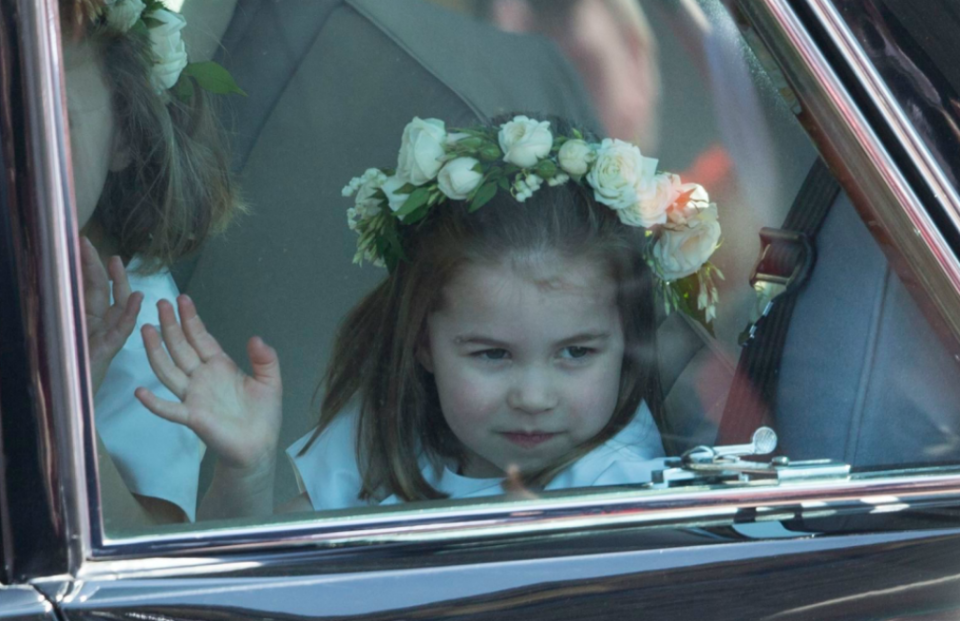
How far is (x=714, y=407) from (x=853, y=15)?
494mm

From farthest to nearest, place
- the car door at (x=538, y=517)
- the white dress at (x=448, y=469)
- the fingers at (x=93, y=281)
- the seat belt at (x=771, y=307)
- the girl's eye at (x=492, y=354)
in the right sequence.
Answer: the girl's eye at (x=492, y=354)
the seat belt at (x=771, y=307)
the white dress at (x=448, y=469)
the fingers at (x=93, y=281)
the car door at (x=538, y=517)

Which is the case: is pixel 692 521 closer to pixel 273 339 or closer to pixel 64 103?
pixel 273 339

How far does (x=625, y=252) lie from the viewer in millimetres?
1557

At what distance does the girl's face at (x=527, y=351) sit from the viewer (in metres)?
1.49

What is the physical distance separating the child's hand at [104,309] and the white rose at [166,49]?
0.29 meters

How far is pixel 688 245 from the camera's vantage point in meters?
1.51

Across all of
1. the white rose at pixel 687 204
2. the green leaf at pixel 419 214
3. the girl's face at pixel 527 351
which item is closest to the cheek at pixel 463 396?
the girl's face at pixel 527 351

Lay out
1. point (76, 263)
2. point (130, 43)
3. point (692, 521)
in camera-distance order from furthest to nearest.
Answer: point (130, 43)
point (692, 521)
point (76, 263)

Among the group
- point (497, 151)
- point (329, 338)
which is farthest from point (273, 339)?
point (497, 151)

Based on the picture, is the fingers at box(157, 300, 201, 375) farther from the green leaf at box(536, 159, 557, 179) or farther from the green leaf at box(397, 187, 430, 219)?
the green leaf at box(536, 159, 557, 179)

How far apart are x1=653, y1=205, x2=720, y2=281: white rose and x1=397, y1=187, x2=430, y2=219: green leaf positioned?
0.32 meters

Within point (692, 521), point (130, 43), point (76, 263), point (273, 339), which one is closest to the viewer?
point (76, 263)

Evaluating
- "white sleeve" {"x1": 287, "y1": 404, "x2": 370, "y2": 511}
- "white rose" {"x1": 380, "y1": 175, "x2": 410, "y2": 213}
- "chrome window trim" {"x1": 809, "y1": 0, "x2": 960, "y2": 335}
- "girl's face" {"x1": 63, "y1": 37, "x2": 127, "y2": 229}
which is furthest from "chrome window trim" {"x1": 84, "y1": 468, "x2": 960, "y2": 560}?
"white rose" {"x1": 380, "y1": 175, "x2": 410, "y2": 213}

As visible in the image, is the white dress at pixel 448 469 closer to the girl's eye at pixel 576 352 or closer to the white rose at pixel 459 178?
the girl's eye at pixel 576 352
